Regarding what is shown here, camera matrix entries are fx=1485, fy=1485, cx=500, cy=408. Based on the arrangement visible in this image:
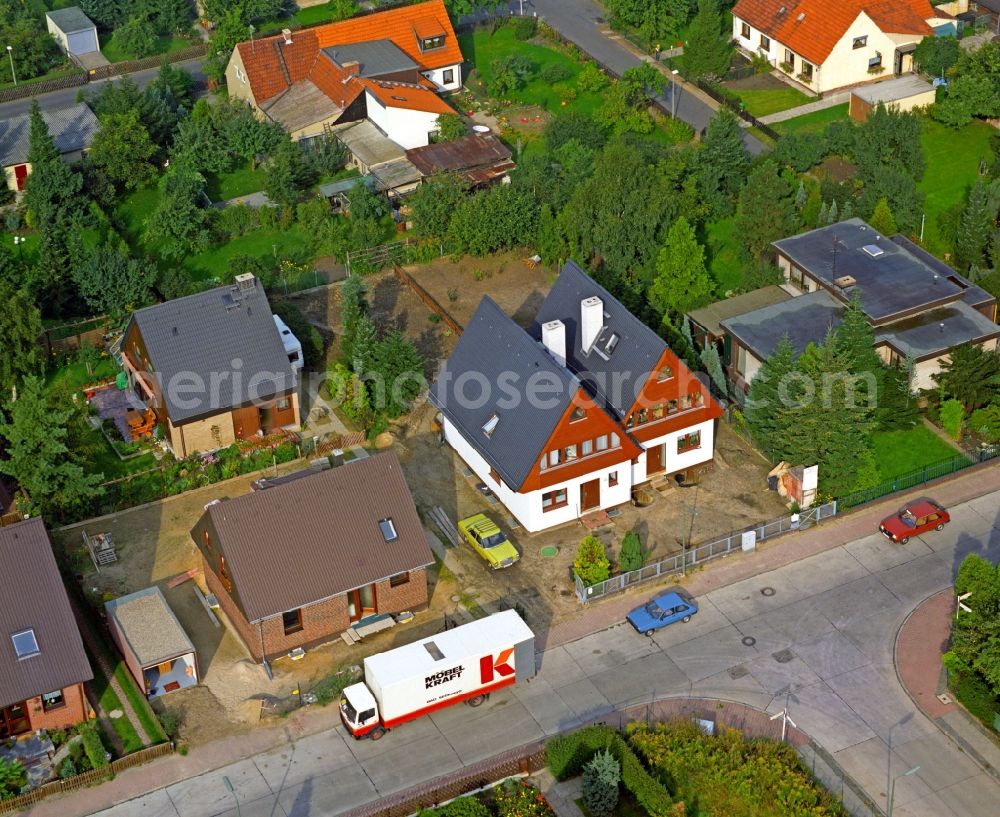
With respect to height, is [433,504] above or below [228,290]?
below

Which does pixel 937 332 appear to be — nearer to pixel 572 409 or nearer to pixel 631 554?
pixel 572 409

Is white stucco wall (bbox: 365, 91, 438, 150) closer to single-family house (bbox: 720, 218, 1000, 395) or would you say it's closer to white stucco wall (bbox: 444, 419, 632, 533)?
single-family house (bbox: 720, 218, 1000, 395)

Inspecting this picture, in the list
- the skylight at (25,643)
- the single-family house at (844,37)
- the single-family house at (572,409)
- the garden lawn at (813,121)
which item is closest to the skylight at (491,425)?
the single-family house at (572,409)

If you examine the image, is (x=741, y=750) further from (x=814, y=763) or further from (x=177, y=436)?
(x=177, y=436)

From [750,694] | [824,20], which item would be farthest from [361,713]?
[824,20]

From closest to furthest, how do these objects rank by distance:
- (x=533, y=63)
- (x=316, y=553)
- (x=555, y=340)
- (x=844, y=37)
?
(x=316, y=553), (x=555, y=340), (x=844, y=37), (x=533, y=63)

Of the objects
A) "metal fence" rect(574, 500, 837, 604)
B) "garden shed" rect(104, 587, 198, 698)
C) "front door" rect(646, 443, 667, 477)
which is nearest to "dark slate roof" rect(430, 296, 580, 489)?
"metal fence" rect(574, 500, 837, 604)

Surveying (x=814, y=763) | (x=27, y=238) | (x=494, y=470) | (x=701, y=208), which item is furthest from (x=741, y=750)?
(x=27, y=238)
